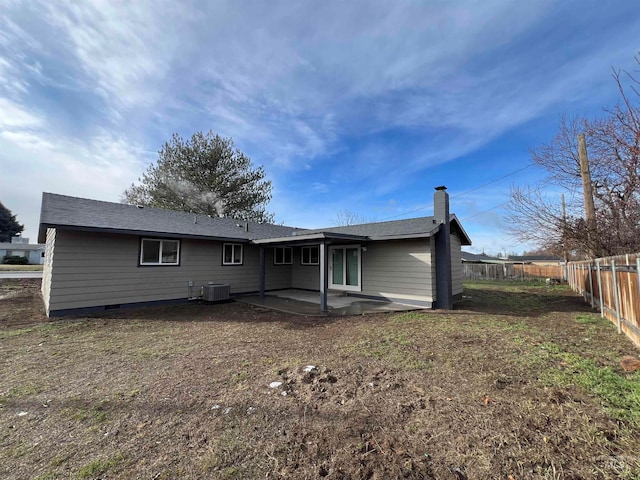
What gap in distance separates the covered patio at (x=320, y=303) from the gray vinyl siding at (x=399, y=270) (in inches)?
17.8

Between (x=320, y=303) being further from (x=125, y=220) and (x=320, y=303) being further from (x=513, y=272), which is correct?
(x=513, y=272)

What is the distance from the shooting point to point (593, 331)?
5.89 metres

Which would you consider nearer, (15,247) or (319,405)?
(319,405)

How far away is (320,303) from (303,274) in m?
3.76

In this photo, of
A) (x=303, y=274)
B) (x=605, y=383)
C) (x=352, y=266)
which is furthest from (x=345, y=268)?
(x=605, y=383)

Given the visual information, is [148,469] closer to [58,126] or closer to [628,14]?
[628,14]

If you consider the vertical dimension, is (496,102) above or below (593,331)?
above

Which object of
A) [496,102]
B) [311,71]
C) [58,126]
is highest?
[311,71]

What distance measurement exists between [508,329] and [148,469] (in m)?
6.83

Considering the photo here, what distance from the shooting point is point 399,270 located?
32.1 feet

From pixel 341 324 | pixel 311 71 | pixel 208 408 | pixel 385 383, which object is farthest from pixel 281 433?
pixel 311 71

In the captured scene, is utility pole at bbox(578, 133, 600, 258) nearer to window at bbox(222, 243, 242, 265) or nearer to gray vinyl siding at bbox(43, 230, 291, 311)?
window at bbox(222, 243, 242, 265)

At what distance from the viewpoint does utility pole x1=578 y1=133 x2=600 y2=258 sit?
9.09m

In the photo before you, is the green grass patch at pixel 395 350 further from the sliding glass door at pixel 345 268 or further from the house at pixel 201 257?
the sliding glass door at pixel 345 268
